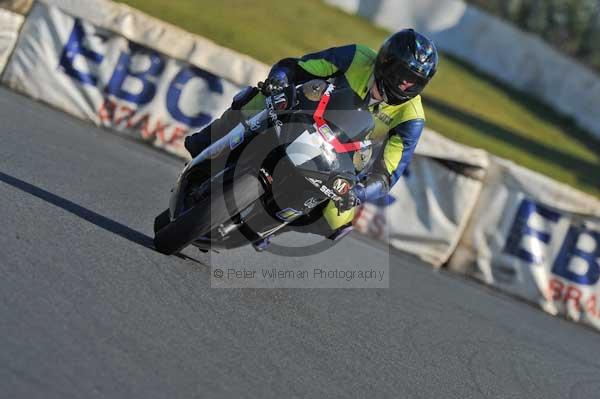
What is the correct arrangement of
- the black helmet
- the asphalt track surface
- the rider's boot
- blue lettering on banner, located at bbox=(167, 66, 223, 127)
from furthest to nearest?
blue lettering on banner, located at bbox=(167, 66, 223, 127)
the rider's boot
the black helmet
the asphalt track surface

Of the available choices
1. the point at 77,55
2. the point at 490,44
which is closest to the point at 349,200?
the point at 77,55

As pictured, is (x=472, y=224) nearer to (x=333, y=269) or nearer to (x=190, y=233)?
(x=333, y=269)

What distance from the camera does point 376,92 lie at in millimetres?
6355

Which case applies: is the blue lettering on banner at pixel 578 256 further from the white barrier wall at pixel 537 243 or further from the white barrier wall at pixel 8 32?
the white barrier wall at pixel 8 32

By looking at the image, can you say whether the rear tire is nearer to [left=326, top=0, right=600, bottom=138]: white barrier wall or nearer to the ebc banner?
the ebc banner

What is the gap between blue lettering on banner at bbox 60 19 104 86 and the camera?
10.6m

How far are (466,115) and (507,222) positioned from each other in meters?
10.7

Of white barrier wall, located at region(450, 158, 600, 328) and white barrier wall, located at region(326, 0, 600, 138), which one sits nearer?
white barrier wall, located at region(450, 158, 600, 328)

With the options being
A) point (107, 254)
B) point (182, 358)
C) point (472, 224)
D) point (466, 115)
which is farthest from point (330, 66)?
point (466, 115)

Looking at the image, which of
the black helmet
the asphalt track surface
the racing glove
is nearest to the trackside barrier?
the asphalt track surface

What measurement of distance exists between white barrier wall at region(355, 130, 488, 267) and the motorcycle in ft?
13.7

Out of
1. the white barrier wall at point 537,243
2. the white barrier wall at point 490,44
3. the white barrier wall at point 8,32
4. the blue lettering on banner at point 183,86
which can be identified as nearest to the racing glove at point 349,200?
the white barrier wall at point 537,243

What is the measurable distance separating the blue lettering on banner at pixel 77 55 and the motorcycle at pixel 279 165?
4.69 m

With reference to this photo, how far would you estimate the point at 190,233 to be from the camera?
6137 mm
